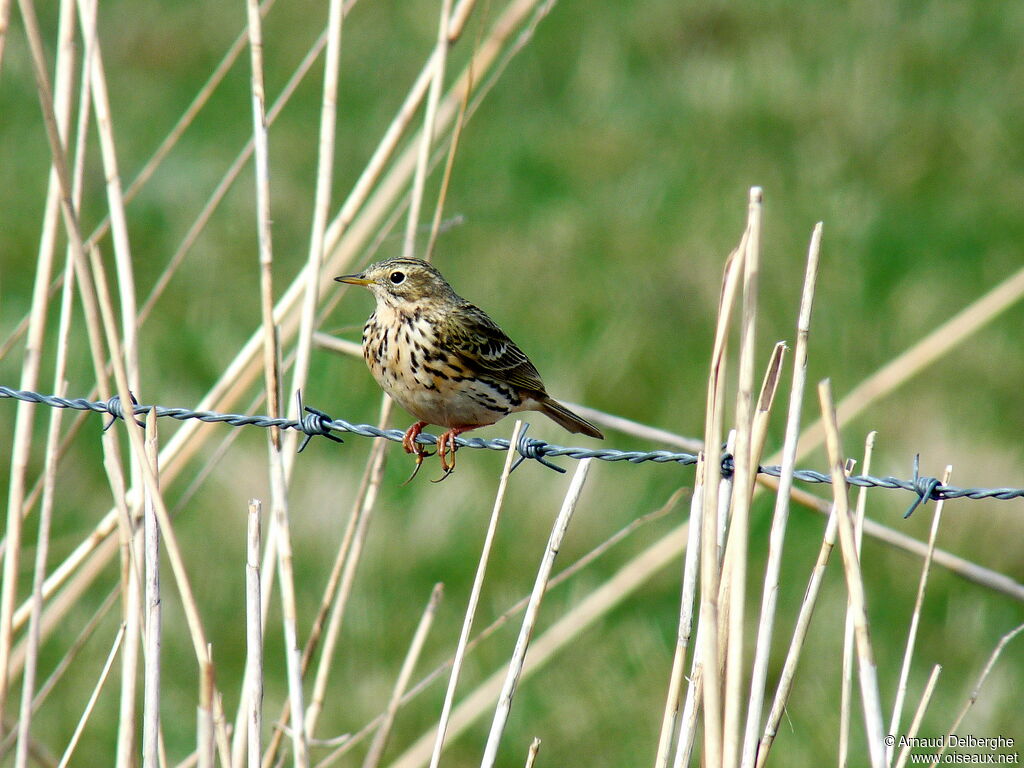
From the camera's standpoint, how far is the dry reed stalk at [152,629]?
2.99 m

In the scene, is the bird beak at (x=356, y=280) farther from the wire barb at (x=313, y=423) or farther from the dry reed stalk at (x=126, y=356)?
the dry reed stalk at (x=126, y=356)

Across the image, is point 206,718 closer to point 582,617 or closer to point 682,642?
point 682,642

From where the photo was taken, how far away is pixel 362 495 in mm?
4168

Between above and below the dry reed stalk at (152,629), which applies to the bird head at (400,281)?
above

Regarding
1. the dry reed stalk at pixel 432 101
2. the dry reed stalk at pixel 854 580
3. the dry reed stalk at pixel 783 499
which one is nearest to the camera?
the dry reed stalk at pixel 854 580

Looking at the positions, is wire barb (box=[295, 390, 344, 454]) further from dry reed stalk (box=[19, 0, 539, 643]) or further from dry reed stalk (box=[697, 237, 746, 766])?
dry reed stalk (box=[697, 237, 746, 766])

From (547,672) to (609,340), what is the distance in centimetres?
255

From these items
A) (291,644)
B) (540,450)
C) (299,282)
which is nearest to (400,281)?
(299,282)

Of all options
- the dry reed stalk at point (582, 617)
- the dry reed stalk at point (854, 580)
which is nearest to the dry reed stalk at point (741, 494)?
the dry reed stalk at point (854, 580)

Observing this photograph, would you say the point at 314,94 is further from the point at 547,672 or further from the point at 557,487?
the point at 547,672

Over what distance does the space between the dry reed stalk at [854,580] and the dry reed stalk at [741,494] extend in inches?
6.0

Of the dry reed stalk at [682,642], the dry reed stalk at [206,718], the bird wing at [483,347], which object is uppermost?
the bird wing at [483,347]

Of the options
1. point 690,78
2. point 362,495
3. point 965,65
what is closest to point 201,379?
point 362,495

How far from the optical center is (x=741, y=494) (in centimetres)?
274
